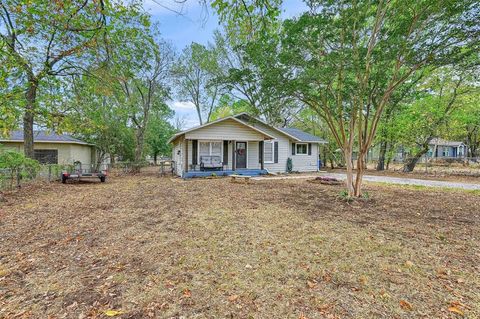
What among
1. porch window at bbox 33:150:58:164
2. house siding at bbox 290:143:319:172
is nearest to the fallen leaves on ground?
house siding at bbox 290:143:319:172

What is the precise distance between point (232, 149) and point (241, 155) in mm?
833

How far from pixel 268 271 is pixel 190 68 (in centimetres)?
2523

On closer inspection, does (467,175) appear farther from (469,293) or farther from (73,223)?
(73,223)

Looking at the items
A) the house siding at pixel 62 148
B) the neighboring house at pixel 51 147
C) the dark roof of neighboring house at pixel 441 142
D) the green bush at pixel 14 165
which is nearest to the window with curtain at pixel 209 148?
the green bush at pixel 14 165

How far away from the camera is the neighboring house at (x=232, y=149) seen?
1431 cm

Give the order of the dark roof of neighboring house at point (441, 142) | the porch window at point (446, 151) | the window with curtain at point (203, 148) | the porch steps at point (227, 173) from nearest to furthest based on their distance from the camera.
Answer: the porch steps at point (227, 173)
the window with curtain at point (203, 148)
the dark roof of neighboring house at point (441, 142)
the porch window at point (446, 151)

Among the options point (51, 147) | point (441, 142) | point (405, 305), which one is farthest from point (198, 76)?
point (441, 142)

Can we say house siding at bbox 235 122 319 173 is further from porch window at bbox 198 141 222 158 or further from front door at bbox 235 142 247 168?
porch window at bbox 198 141 222 158

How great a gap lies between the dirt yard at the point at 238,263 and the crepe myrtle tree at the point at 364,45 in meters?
3.52

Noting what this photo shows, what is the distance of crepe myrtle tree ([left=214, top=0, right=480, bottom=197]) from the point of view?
5.82 metres

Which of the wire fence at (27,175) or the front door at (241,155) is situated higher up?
the front door at (241,155)

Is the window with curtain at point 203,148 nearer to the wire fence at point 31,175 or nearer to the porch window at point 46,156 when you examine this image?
the wire fence at point 31,175

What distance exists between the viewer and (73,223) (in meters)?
4.97

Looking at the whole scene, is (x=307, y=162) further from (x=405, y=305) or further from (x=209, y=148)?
(x=405, y=305)
